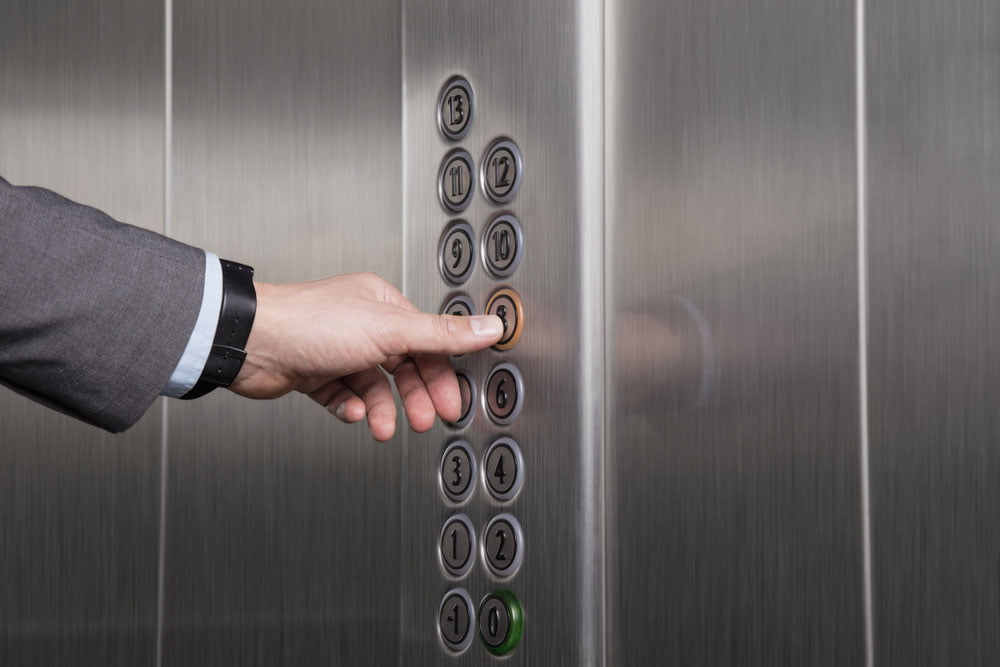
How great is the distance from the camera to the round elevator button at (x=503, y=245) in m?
0.91

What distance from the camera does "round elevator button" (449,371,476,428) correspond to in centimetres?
96

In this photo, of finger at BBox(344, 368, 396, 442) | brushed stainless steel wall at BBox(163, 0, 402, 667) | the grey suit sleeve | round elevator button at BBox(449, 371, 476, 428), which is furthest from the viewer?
brushed stainless steel wall at BBox(163, 0, 402, 667)

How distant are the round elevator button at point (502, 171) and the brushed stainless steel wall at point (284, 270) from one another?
20.3 inches

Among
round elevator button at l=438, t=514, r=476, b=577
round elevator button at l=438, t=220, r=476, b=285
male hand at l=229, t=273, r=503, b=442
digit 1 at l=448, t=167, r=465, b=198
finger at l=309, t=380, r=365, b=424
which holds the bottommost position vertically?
round elevator button at l=438, t=514, r=476, b=577

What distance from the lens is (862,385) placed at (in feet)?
2.19

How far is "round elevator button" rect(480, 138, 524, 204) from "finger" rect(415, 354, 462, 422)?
19 cm

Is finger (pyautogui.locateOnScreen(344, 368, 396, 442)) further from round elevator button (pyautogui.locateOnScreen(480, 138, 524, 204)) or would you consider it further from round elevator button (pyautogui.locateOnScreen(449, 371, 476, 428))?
round elevator button (pyautogui.locateOnScreen(480, 138, 524, 204))

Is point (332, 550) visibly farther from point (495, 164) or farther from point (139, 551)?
point (495, 164)

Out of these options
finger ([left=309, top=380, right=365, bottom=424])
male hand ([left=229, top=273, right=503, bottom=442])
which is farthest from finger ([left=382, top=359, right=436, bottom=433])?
finger ([left=309, top=380, right=365, bottom=424])

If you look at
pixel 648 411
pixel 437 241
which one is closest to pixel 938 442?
pixel 648 411

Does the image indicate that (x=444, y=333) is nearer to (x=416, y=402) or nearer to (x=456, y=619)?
(x=416, y=402)

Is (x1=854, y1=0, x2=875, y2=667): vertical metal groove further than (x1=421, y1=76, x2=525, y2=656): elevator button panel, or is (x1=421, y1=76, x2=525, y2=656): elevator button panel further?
(x1=421, y1=76, x2=525, y2=656): elevator button panel

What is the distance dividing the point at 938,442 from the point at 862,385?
0.07 metres

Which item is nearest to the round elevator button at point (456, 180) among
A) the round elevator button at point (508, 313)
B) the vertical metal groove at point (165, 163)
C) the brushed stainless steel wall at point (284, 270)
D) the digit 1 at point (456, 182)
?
the digit 1 at point (456, 182)
